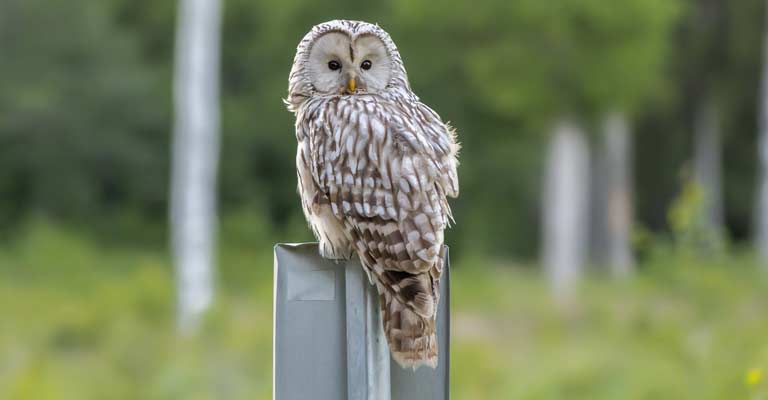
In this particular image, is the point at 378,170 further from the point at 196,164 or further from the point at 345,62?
the point at 196,164

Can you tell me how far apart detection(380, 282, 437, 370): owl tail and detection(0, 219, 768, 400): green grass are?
1813mm

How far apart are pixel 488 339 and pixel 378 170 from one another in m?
8.73

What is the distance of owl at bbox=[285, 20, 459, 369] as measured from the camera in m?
A: 2.83

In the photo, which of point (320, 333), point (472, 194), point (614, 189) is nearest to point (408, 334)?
point (320, 333)

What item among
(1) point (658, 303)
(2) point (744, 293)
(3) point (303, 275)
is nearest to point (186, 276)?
(1) point (658, 303)

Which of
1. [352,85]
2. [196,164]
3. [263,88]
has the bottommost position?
[352,85]

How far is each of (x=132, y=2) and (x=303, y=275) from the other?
79.4 ft

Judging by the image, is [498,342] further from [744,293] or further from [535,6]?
[535,6]

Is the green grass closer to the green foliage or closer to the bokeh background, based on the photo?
the bokeh background

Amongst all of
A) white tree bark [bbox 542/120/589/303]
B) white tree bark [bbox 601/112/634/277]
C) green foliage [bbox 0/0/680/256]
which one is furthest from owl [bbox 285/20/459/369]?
white tree bark [bbox 601/112/634/277]

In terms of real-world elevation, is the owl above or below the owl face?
below

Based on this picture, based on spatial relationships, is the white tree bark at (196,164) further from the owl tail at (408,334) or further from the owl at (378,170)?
the owl tail at (408,334)

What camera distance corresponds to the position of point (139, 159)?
24078mm

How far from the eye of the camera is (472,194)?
2941 centimetres
